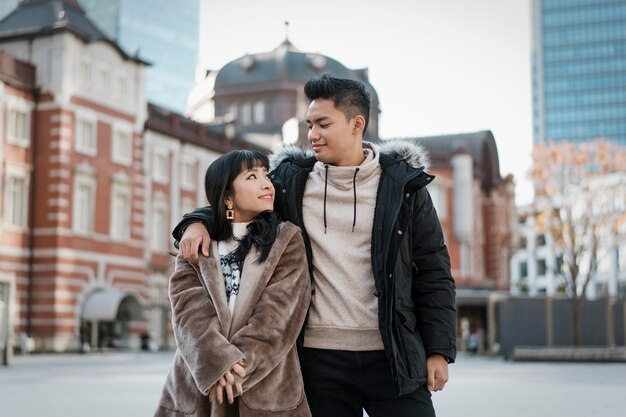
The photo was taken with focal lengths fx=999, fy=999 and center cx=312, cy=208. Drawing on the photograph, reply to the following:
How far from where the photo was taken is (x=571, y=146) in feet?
115

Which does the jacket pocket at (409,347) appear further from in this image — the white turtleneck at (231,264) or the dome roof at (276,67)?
the dome roof at (276,67)

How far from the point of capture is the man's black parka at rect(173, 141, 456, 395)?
4125 mm

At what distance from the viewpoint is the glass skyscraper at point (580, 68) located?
423 feet

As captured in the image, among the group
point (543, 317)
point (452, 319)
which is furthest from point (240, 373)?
point (543, 317)

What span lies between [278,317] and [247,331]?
137 millimetres

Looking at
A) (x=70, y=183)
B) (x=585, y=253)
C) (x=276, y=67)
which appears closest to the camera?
(x=70, y=183)

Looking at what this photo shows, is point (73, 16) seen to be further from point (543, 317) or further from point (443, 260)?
point (443, 260)

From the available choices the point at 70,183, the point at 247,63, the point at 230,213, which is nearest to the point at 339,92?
the point at 230,213

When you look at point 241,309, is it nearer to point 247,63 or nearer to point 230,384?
point 230,384

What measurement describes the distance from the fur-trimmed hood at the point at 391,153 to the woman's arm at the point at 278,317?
66cm

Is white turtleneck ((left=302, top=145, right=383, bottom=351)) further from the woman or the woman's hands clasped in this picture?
the woman's hands clasped

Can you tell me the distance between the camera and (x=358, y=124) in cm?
445

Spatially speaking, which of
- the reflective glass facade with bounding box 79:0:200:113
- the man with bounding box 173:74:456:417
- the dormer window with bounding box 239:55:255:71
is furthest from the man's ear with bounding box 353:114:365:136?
the reflective glass facade with bounding box 79:0:200:113

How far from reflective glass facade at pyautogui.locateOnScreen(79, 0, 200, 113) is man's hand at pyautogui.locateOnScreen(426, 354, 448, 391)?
111 m
